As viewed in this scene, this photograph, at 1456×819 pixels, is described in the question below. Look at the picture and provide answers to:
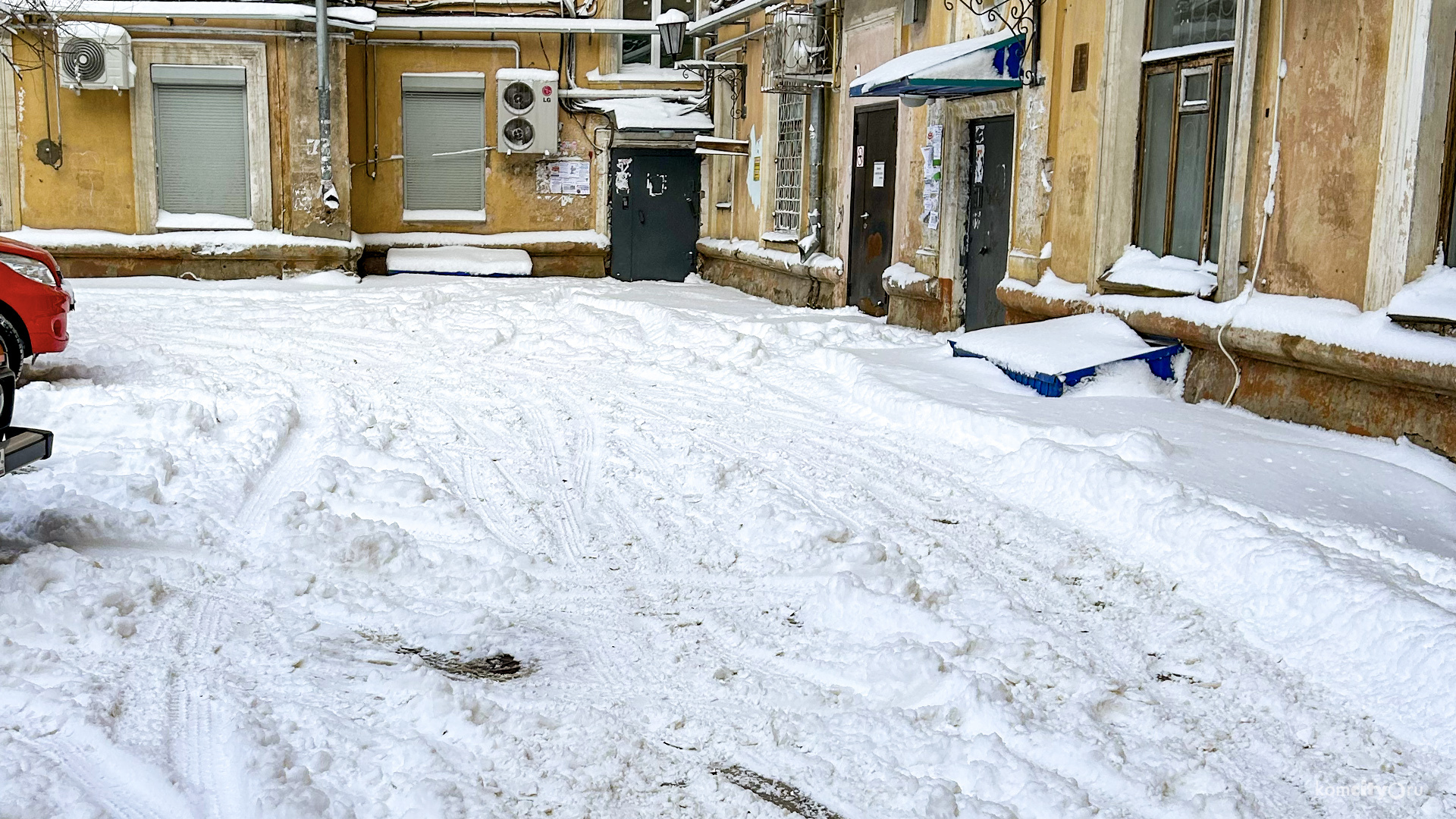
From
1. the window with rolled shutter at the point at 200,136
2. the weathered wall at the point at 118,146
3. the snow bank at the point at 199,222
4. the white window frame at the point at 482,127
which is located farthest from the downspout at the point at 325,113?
the white window frame at the point at 482,127

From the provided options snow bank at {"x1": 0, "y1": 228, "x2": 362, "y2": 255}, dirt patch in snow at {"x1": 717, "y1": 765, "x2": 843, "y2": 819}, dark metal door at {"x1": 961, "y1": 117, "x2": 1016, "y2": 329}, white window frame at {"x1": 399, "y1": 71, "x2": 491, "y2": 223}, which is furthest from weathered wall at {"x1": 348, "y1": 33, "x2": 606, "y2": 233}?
dirt patch in snow at {"x1": 717, "y1": 765, "x2": 843, "y2": 819}

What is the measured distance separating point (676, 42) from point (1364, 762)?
1663 centimetres

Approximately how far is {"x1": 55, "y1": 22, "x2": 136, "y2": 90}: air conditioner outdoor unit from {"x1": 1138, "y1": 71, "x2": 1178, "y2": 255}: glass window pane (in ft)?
43.3

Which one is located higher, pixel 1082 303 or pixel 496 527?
pixel 1082 303

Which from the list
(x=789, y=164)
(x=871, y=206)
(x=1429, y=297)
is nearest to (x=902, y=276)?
(x=871, y=206)

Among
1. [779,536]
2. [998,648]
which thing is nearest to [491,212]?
[779,536]

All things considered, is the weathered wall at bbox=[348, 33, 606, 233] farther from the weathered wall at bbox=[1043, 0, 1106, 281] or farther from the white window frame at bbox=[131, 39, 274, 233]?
the weathered wall at bbox=[1043, 0, 1106, 281]

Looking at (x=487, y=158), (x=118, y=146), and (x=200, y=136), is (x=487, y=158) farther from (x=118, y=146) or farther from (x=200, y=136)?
(x=118, y=146)

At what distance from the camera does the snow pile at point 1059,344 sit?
8.11 metres

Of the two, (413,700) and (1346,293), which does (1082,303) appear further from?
(413,700)

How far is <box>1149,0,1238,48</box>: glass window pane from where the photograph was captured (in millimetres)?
8117

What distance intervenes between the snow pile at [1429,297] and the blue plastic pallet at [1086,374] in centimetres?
176

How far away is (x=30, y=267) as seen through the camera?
8.83 m

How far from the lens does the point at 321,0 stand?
1705cm
